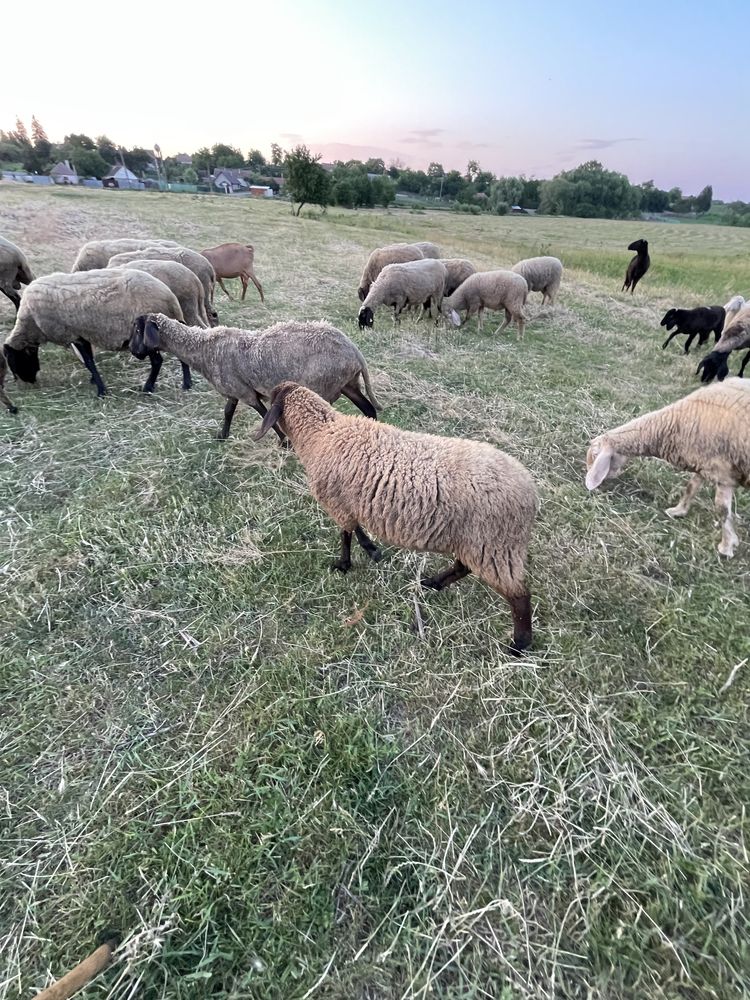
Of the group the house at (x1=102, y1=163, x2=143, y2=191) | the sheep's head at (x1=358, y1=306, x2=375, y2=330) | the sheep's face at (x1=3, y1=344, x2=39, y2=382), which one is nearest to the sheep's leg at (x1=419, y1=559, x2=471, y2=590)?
the sheep's face at (x1=3, y1=344, x2=39, y2=382)

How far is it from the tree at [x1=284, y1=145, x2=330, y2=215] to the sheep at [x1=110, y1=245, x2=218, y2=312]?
117ft

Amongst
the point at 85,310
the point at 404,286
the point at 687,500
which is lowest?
the point at 687,500

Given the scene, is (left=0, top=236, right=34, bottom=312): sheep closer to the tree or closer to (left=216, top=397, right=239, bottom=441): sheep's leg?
(left=216, top=397, right=239, bottom=441): sheep's leg

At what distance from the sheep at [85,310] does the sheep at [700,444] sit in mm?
5853

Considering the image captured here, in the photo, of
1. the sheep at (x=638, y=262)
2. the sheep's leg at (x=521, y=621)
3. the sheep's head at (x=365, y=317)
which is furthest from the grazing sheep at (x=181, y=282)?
the sheep at (x=638, y=262)

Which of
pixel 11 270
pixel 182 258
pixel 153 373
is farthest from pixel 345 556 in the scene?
pixel 11 270

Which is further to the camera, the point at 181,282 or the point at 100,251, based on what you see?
the point at 100,251

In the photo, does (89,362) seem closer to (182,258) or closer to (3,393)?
(3,393)

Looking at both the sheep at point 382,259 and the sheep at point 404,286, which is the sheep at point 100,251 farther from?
the sheep at point 382,259

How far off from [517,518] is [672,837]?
6.15 feet

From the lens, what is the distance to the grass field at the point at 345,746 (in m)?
2.06

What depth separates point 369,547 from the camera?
4059mm

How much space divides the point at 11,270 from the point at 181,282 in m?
3.91

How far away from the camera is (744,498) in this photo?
198 inches
